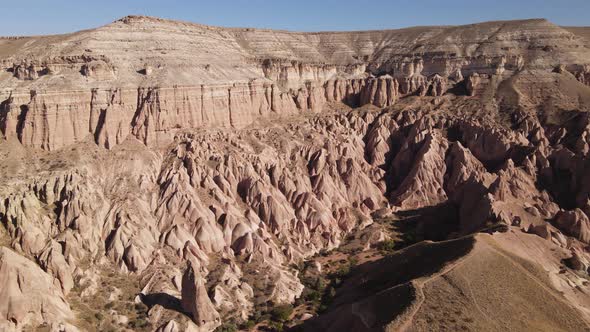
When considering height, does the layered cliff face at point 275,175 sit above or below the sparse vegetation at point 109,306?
above

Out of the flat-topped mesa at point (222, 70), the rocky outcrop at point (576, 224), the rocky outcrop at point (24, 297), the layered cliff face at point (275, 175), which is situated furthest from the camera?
the flat-topped mesa at point (222, 70)

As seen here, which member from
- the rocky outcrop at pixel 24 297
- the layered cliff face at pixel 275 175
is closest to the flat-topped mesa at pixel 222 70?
the layered cliff face at pixel 275 175

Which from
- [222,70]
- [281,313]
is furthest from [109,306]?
[222,70]

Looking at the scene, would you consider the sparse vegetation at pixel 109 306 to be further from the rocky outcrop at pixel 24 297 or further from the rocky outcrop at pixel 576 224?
the rocky outcrop at pixel 576 224

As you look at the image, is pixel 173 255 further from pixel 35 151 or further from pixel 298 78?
pixel 298 78

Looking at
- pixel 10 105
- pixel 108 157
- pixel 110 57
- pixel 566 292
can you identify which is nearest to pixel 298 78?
pixel 110 57

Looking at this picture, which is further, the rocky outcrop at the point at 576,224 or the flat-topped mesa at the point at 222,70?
the flat-topped mesa at the point at 222,70
